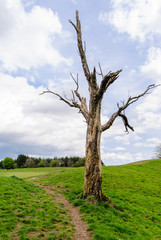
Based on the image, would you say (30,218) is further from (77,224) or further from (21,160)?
(21,160)

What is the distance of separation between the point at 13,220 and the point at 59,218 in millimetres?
2408

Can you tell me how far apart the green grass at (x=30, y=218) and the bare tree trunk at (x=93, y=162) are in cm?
242

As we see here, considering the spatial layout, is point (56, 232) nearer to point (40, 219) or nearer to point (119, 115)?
point (40, 219)

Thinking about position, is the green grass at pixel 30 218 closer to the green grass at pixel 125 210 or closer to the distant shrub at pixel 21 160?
the green grass at pixel 125 210


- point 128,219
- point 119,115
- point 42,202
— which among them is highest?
point 119,115

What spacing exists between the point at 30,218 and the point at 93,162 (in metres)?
5.51

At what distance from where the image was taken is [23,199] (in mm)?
11617

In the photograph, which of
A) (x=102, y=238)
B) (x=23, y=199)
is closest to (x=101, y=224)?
(x=102, y=238)

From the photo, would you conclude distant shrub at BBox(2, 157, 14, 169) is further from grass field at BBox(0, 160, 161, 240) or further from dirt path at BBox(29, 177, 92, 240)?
dirt path at BBox(29, 177, 92, 240)

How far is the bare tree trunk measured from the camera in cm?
1255

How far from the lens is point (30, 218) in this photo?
9.02m

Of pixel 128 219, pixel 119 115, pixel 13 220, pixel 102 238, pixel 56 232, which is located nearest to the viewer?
pixel 102 238

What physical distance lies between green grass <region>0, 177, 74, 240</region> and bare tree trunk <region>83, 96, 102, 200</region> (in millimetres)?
2417

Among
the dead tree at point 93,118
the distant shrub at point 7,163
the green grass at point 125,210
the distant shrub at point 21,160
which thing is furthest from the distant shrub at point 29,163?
the dead tree at point 93,118
